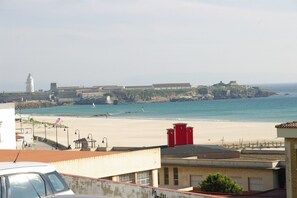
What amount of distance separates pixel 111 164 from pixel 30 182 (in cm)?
1467

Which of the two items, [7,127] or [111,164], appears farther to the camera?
[7,127]

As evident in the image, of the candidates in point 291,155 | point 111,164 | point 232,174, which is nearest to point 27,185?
point 111,164

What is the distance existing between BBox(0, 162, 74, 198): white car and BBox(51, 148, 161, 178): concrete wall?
37.6 feet

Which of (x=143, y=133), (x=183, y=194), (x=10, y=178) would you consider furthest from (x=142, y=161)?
(x=143, y=133)

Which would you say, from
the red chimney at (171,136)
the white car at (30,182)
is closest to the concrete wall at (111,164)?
the white car at (30,182)

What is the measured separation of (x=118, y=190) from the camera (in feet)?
45.6

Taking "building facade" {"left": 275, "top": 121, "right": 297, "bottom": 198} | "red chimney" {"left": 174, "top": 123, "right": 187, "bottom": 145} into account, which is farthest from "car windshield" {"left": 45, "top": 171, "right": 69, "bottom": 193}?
"red chimney" {"left": 174, "top": 123, "right": 187, "bottom": 145}

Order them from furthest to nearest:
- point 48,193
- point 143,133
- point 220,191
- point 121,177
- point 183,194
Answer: point 143,133 < point 220,191 < point 121,177 < point 183,194 < point 48,193

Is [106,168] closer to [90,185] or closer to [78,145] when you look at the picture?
[90,185]

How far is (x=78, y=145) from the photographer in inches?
3287

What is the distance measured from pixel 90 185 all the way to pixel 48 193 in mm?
6204

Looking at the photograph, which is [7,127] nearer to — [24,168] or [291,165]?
[291,165]

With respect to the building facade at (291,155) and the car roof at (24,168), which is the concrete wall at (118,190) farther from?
the building facade at (291,155)

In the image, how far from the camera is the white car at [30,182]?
857 cm
